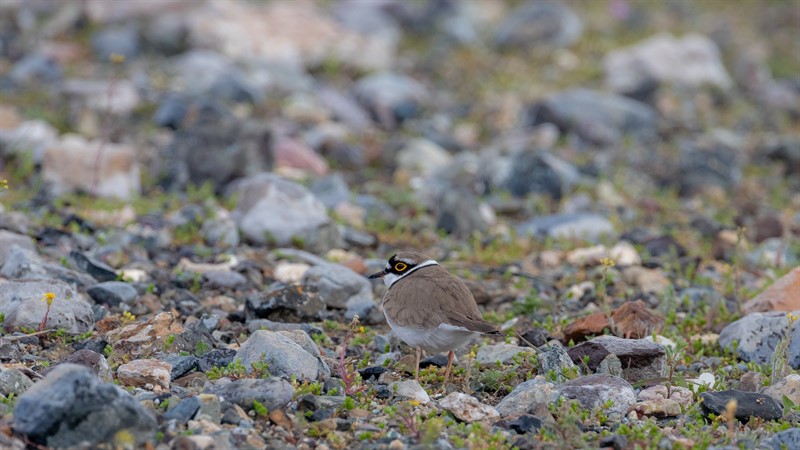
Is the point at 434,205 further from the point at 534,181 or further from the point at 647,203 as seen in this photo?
the point at 647,203

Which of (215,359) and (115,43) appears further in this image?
(115,43)

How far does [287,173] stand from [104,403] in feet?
25.1

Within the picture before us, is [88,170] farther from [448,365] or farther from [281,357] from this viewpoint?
[448,365]

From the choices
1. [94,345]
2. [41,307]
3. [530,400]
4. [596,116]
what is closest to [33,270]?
[41,307]

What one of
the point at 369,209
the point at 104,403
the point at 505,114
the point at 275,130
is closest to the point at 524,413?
the point at 104,403

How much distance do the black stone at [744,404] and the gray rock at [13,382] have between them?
4.19m

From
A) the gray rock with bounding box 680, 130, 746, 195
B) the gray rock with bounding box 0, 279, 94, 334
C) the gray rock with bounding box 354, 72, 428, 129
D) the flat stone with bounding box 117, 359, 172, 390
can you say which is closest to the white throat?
the flat stone with bounding box 117, 359, 172, 390

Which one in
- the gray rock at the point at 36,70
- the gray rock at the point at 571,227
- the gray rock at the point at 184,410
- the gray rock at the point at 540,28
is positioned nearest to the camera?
the gray rock at the point at 184,410

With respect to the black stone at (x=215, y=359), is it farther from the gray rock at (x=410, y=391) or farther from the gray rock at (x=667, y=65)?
the gray rock at (x=667, y=65)

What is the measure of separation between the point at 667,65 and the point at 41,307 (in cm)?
1398

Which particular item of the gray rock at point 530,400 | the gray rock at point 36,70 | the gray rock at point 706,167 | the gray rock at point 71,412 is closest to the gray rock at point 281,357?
the gray rock at point 530,400

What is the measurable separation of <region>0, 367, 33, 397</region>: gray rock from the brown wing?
2455 millimetres

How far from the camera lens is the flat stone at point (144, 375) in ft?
21.2

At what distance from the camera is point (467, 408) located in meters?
6.38
